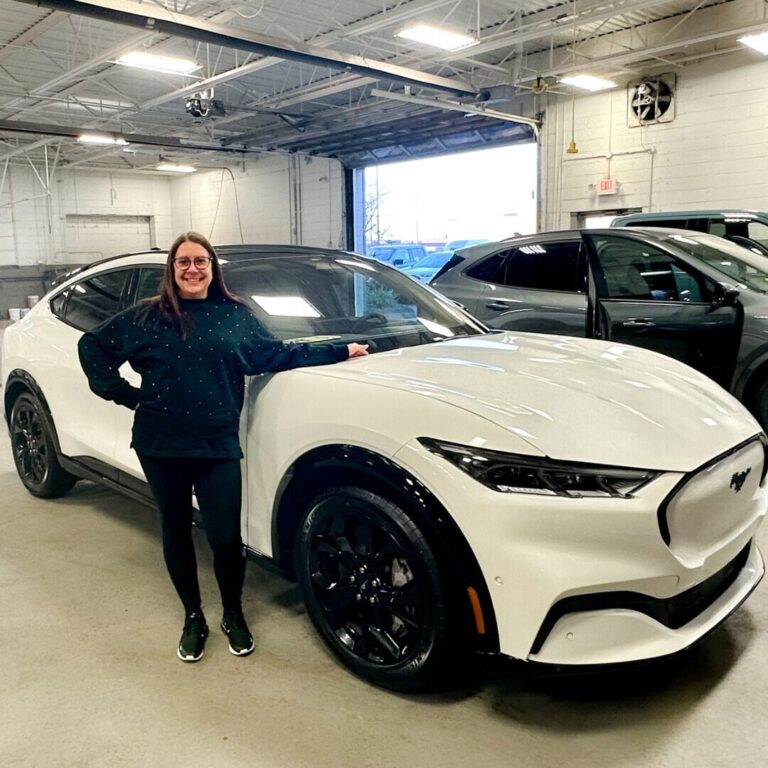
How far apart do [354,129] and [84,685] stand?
12206 mm

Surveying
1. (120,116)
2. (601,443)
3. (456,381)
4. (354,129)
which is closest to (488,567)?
(601,443)

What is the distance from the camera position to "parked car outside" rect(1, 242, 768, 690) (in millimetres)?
1800

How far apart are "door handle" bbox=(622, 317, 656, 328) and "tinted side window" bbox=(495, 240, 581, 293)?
740 millimetres

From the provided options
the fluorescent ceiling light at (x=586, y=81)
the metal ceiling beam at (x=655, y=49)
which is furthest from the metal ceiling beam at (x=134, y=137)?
the fluorescent ceiling light at (x=586, y=81)

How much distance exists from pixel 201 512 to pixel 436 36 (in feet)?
24.7

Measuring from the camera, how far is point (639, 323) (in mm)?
4480

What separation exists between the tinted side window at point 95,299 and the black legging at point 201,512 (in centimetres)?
125

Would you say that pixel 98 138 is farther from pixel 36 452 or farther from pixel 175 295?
pixel 175 295

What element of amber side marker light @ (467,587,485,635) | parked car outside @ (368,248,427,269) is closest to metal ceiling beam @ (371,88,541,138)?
parked car outside @ (368,248,427,269)

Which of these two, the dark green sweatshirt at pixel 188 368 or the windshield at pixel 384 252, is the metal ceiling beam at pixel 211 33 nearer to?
the dark green sweatshirt at pixel 188 368

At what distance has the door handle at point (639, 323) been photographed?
445 centimetres

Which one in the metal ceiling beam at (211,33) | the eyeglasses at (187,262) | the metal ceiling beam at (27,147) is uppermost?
the metal ceiling beam at (27,147)

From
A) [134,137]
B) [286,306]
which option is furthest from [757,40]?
[134,137]

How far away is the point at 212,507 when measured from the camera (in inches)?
92.1
